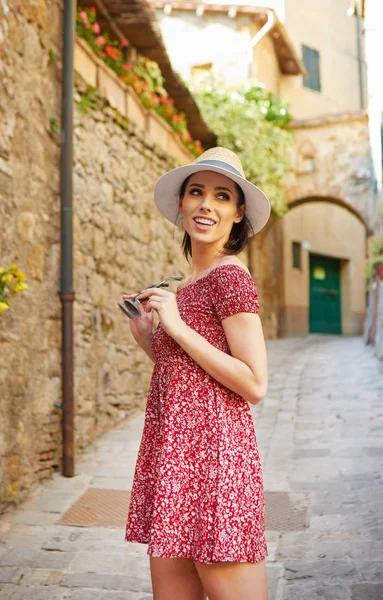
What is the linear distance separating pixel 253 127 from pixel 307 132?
224 cm

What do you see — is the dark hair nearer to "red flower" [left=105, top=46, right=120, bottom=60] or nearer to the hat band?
the hat band

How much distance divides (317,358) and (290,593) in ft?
22.3

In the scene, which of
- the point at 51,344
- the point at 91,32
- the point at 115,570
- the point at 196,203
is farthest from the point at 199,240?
the point at 91,32

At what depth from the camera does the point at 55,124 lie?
4555 mm

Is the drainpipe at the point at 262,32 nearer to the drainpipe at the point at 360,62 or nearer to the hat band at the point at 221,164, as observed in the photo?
the drainpipe at the point at 360,62

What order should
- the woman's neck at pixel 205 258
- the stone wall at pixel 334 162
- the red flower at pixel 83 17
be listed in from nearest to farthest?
the woman's neck at pixel 205 258 → the red flower at pixel 83 17 → the stone wall at pixel 334 162

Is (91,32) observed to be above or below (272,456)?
above

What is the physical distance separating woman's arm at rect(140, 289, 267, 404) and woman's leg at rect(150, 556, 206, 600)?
1.52ft

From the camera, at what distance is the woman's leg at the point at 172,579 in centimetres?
162

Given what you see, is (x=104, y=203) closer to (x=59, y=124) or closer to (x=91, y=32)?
(x=59, y=124)

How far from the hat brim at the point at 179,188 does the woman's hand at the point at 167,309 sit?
35 cm

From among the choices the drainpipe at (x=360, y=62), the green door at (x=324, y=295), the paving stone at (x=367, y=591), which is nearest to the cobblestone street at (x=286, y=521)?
the paving stone at (x=367, y=591)

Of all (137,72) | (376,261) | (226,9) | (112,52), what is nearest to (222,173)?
(112,52)

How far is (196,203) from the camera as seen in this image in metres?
1.73
